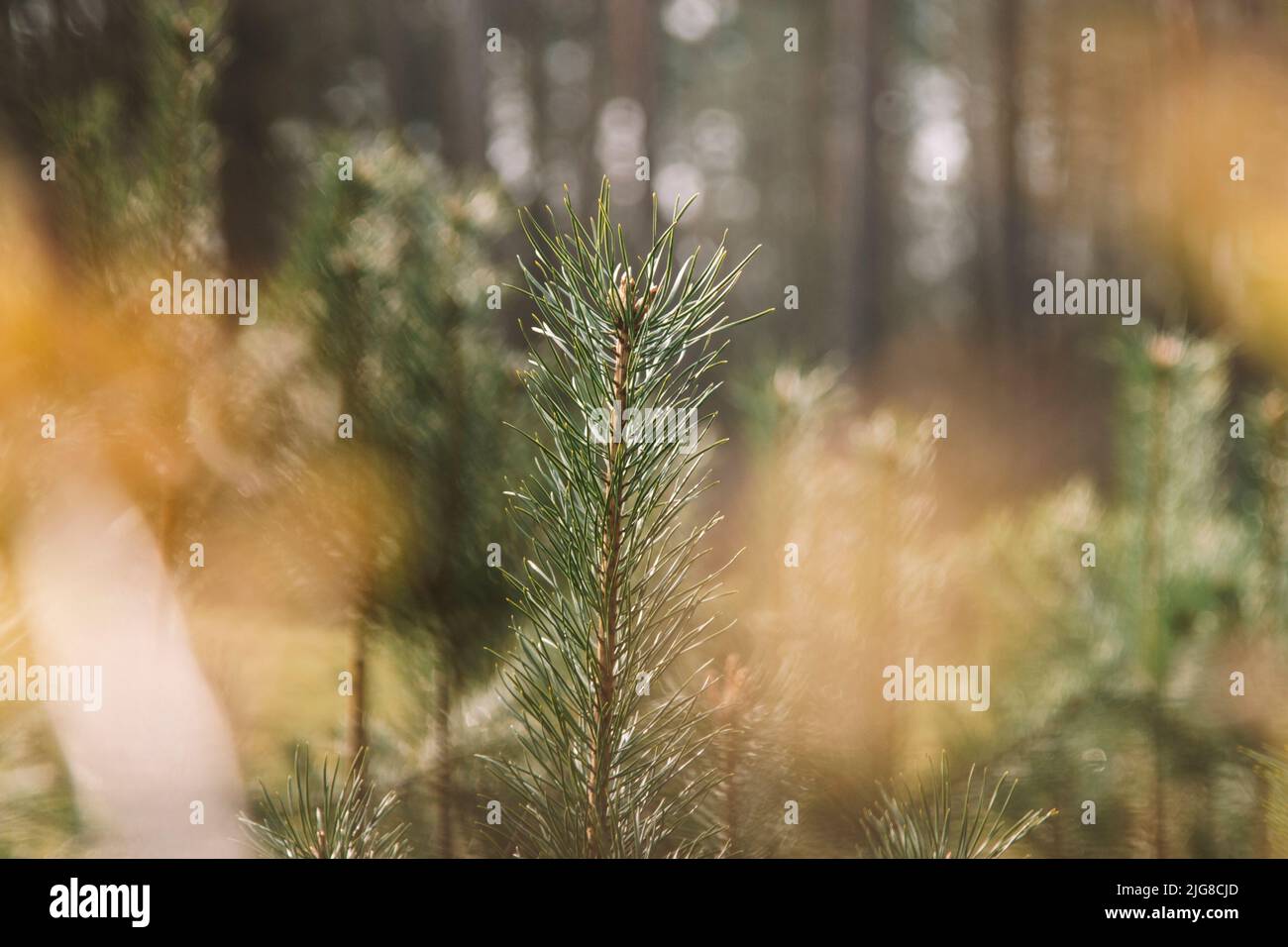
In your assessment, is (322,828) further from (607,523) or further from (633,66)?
(633,66)

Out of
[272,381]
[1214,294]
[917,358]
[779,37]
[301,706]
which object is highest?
[779,37]

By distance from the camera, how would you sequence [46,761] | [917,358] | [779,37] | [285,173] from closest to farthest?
[46,761], [285,173], [917,358], [779,37]

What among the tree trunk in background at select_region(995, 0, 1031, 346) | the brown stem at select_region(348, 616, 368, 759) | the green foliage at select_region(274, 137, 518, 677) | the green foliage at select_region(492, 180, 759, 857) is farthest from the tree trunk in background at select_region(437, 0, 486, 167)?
the tree trunk in background at select_region(995, 0, 1031, 346)

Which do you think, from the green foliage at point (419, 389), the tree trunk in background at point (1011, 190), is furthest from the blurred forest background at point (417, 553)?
the tree trunk in background at point (1011, 190)

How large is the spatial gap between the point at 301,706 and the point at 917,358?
120 inches

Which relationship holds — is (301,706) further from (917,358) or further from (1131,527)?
(917,358)

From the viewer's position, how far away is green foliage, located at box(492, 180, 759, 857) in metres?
0.26

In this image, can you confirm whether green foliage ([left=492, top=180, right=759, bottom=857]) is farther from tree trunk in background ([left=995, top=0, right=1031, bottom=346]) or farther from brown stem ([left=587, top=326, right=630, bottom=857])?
tree trunk in background ([left=995, top=0, right=1031, bottom=346])

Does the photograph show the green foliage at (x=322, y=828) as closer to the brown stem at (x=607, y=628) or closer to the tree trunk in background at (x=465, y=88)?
the brown stem at (x=607, y=628)

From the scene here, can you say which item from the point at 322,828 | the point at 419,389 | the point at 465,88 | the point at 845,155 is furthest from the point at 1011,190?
the point at 322,828

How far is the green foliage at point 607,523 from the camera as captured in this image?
0.86ft

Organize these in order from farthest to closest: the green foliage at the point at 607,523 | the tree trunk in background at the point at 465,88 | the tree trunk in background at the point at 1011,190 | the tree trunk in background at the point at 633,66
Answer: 1. the tree trunk in background at the point at 1011,190
2. the tree trunk in background at the point at 633,66
3. the tree trunk in background at the point at 465,88
4. the green foliage at the point at 607,523
